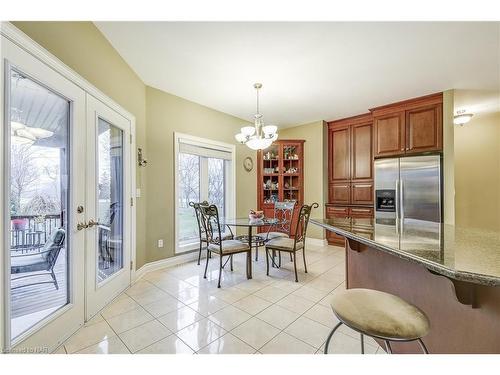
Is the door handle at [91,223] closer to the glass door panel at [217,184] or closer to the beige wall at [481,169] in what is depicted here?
the glass door panel at [217,184]

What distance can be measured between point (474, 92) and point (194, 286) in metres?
4.73

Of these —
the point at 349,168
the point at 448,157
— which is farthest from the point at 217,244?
the point at 448,157

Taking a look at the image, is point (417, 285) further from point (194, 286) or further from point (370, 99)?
point (370, 99)

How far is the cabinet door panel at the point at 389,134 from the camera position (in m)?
3.67

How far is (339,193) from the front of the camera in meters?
4.62

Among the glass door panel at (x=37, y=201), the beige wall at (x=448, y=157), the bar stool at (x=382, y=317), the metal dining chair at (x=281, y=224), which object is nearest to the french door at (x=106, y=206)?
the glass door panel at (x=37, y=201)

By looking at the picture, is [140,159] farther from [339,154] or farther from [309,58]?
[339,154]

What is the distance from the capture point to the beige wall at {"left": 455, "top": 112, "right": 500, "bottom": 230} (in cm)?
420

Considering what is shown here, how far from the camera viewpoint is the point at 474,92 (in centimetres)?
325

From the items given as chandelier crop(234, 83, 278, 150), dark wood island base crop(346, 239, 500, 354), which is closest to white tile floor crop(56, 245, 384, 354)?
dark wood island base crop(346, 239, 500, 354)

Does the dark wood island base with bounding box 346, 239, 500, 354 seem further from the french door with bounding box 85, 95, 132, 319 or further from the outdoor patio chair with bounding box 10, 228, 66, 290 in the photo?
the french door with bounding box 85, 95, 132, 319

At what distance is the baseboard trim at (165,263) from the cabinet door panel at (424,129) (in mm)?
3911

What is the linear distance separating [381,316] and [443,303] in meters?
0.45
